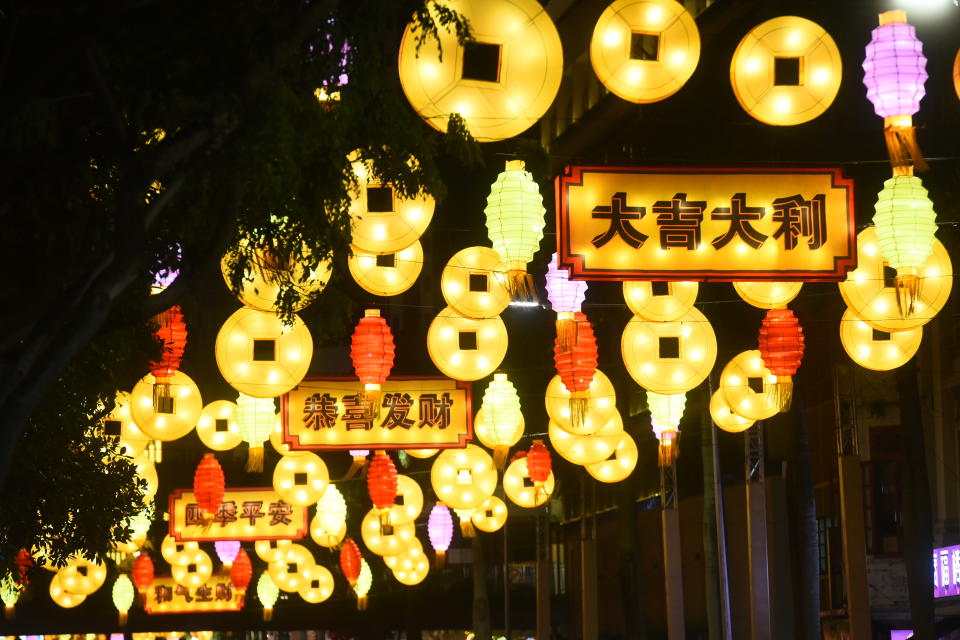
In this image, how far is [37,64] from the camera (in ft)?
22.7

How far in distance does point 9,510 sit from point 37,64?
4740mm

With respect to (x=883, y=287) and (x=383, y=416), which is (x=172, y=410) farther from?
(x=883, y=287)

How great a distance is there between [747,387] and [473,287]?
12.4 feet

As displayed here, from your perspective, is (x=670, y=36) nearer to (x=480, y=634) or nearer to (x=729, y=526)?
(x=729, y=526)

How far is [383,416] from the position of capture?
17.9 m

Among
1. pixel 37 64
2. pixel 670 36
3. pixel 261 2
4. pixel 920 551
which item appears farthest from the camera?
pixel 920 551

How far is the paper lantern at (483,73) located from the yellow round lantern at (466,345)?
5.57 meters

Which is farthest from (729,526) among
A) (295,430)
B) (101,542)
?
(101,542)

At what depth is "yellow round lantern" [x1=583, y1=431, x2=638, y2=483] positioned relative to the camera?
1795cm

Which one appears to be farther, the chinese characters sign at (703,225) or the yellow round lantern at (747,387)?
the yellow round lantern at (747,387)

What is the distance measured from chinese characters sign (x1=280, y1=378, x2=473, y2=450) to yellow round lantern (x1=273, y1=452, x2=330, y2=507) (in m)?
2.78

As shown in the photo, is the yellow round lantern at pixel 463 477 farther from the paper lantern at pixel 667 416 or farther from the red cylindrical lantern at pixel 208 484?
the paper lantern at pixel 667 416

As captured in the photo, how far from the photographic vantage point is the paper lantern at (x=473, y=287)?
43.1 feet

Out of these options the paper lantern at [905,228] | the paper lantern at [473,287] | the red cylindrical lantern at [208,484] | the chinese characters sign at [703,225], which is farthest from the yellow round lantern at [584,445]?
the paper lantern at [905,228]
